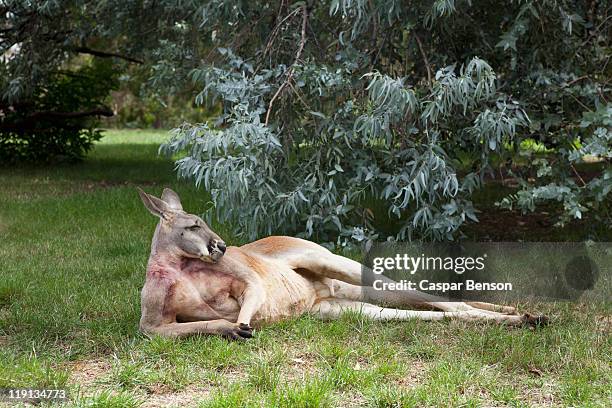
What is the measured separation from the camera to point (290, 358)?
4.91 metres

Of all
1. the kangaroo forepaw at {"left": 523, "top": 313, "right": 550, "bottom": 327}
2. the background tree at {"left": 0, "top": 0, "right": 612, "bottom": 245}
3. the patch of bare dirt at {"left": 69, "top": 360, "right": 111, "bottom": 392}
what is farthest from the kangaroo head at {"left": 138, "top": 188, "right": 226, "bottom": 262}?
the kangaroo forepaw at {"left": 523, "top": 313, "right": 550, "bottom": 327}

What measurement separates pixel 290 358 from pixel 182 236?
3.20ft

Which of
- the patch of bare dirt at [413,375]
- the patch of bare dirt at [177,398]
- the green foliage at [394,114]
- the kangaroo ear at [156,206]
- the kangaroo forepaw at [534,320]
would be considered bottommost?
the patch of bare dirt at [177,398]

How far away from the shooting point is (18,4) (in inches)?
473

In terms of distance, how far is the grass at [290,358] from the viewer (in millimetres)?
4301

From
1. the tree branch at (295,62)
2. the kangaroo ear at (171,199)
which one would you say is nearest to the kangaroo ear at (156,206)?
the kangaroo ear at (171,199)

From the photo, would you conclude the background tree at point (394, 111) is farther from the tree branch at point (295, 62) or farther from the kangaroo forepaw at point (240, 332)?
the kangaroo forepaw at point (240, 332)

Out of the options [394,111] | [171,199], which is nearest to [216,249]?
[171,199]

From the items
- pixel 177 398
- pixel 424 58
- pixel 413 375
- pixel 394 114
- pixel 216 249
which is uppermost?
pixel 424 58

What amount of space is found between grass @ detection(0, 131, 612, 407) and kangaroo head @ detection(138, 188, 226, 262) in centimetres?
52

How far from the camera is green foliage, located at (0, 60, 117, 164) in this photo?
49.4 feet

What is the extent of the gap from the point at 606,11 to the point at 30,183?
28.2 feet

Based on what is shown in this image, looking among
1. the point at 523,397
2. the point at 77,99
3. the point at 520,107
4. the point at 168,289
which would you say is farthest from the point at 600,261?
the point at 77,99

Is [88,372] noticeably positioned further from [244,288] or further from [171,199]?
[171,199]
